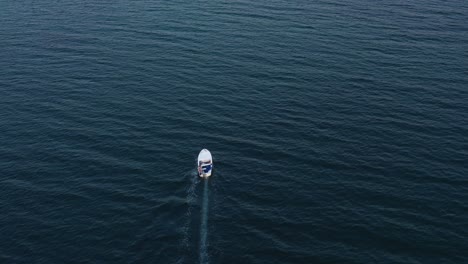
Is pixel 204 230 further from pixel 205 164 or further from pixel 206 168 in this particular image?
pixel 205 164

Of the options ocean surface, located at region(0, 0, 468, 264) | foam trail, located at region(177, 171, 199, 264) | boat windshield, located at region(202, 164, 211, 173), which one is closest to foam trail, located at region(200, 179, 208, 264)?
ocean surface, located at region(0, 0, 468, 264)

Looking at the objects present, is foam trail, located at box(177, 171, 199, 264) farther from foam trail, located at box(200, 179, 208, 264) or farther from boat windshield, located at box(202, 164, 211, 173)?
boat windshield, located at box(202, 164, 211, 173)

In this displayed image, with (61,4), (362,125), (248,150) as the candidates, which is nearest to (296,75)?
(362,125)

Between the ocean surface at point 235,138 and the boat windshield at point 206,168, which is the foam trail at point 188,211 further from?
the boat windshield at point 206,168

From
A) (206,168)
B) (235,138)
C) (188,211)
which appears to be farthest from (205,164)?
(235,138)

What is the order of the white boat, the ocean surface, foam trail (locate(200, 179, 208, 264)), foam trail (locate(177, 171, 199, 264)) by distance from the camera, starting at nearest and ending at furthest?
foam trail (locate(200, 179, 208, 264)), foam trail (locate(177, 171, 199, 264)), the ocean surface, the white boat

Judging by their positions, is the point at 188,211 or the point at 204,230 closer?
the point at 204,230
